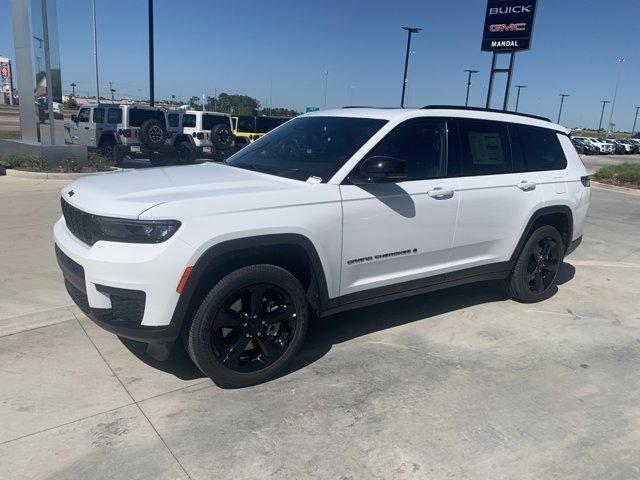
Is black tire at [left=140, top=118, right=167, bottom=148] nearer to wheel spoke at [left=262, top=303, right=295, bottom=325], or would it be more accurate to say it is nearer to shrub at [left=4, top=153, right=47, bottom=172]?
shrub at [left=4, top=153, right=47, bottom=172]

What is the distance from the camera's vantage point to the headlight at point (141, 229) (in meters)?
2.99

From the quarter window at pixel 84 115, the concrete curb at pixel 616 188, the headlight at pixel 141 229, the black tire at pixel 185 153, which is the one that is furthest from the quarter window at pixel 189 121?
the headlight at pixel 141 229

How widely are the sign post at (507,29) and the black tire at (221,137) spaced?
33.1 feet

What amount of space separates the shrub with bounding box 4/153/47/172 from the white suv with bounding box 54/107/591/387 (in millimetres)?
9604

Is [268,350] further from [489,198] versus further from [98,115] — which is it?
[98,115]

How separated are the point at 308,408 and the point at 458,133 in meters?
2.58

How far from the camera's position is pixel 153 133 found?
15383 mm

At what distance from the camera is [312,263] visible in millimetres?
3539

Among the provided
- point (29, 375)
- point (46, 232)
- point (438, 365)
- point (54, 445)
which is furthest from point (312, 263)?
point (46, 232)

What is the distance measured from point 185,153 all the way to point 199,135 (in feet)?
2.48

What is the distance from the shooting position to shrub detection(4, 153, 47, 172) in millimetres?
12227

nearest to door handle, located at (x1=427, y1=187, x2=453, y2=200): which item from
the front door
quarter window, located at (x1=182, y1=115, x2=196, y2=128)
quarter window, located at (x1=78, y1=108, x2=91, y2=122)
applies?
the front door

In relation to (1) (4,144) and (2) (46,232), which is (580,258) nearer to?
(2) (46,232)

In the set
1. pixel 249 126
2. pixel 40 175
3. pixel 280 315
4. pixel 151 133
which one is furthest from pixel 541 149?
pixel 249 126
